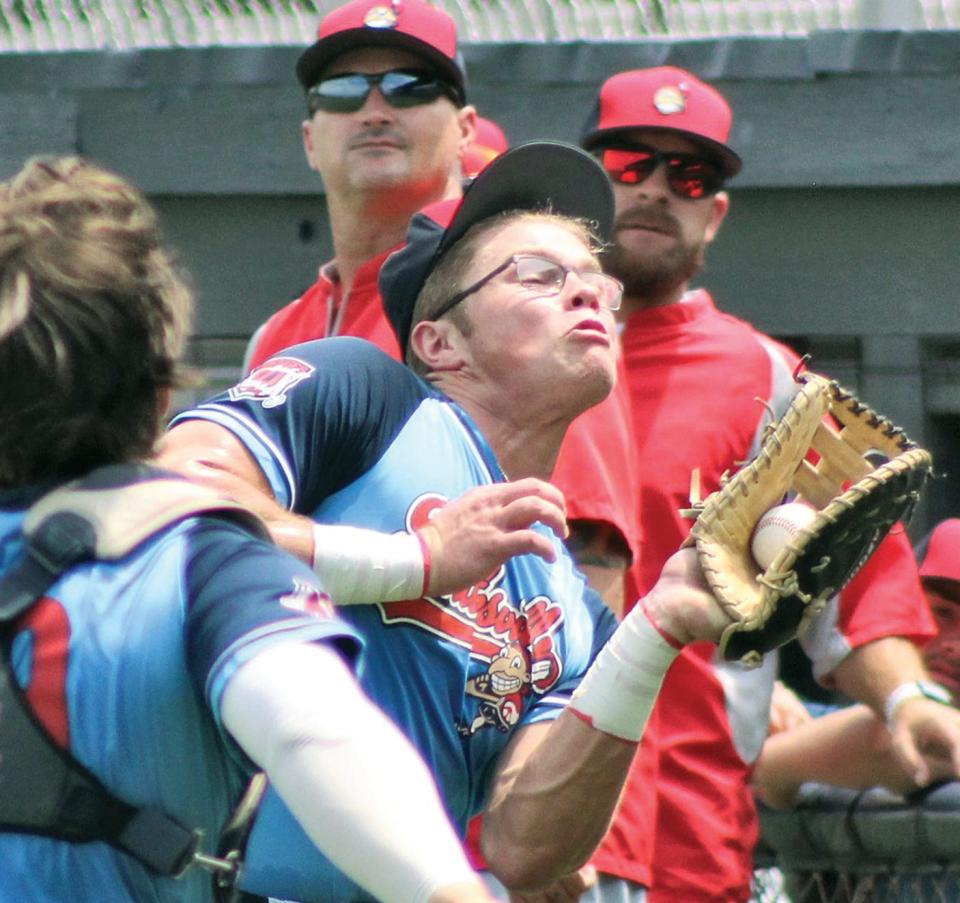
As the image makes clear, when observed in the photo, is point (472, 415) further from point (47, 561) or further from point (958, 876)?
point (958, 876)

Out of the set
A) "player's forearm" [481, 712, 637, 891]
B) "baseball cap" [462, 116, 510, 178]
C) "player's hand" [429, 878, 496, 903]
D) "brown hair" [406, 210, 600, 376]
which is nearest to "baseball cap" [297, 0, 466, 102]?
"baseball cap" [462, 116, 510, 178]

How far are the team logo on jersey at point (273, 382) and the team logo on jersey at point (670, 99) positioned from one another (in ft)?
7.05

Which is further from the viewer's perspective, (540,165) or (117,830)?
(540,165)

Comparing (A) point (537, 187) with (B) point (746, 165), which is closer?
(A) point (537, 187)

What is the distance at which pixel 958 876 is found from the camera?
176 inches

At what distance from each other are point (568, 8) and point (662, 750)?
2.79 metres

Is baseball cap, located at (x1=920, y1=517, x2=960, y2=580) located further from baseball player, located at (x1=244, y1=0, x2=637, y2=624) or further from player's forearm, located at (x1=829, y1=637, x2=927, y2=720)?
baseball player, located at (x1=244, y1=0, x2=637, y2=624)

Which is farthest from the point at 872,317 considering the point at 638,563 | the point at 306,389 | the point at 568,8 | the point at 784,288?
the point at 306,389

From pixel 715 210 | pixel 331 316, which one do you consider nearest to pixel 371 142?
pixel 331 316

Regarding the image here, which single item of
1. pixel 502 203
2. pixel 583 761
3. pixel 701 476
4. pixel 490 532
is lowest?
pixel 583 761

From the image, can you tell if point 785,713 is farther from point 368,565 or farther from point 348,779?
point 348,779

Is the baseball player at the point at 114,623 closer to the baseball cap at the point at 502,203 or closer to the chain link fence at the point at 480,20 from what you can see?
the baseball cap at the point at 502,203

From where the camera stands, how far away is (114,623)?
1923 mm

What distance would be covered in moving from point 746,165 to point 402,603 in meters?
3.53
